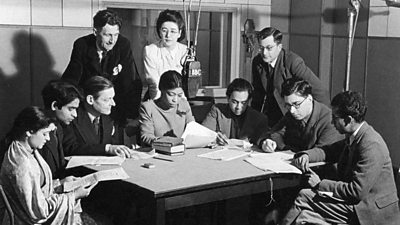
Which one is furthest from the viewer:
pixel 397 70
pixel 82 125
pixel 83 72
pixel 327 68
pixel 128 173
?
pixel 327 68

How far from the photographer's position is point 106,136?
3475 mm

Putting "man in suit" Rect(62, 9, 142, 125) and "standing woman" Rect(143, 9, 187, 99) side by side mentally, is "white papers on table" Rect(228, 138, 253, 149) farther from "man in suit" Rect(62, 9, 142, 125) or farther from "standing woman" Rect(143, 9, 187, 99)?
"man in suit" Rect(62, 9, 142, 125)

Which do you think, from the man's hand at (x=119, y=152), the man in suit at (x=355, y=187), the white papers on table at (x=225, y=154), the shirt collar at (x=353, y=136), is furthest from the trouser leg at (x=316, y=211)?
the man's hand at (x=119, y=152)

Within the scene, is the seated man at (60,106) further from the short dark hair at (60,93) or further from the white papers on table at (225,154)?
the white papers on table at (225,154)

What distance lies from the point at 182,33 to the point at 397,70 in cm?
170

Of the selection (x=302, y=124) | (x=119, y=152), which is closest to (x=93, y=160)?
(x=119, y=152)

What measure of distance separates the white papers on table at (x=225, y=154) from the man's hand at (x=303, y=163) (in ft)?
1.05

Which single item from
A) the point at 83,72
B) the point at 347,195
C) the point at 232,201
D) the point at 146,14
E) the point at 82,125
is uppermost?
the point at 146,14

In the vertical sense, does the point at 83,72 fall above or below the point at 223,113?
above

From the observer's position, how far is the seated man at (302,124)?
11.1 feet

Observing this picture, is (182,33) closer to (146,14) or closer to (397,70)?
A: (146,14)

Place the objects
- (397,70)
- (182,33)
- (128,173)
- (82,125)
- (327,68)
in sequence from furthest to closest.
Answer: (327,68), (397,70), (182,33), (82,125), (128,173)

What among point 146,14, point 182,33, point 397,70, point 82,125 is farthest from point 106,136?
point 397,70

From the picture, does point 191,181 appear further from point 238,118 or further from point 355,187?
point 238,118
